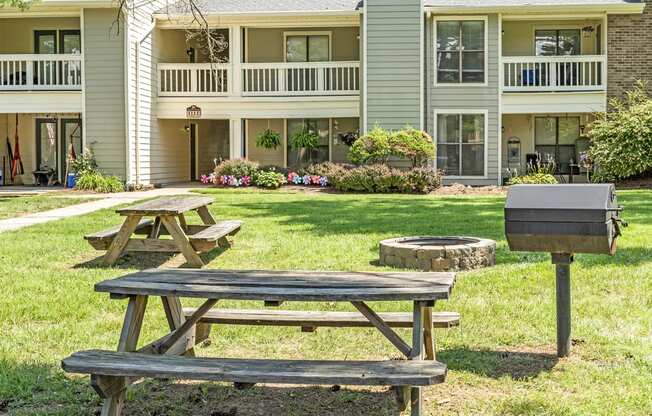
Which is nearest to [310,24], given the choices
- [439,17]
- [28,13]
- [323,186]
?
[439,17]

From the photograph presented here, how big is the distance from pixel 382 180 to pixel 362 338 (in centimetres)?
1450

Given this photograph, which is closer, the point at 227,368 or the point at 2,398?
the point at 227,368

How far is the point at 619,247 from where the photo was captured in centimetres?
888

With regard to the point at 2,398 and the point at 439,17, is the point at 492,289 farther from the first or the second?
the point at 439,17

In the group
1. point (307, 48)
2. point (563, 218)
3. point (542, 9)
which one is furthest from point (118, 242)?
point (307, 48)

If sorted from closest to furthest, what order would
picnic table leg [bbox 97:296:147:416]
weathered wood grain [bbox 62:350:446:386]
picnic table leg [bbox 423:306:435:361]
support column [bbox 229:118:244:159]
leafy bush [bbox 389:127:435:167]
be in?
1. weathered wood grain [bbox 62:350:446:386]
2. picnic table leg [bbox 97:296:147:416]
3. picnic table leg [bbox 423:306:435:361]
4. leafy bush [bbox 389:127:435:167]
5. support column [bbox 229:118:244:159]

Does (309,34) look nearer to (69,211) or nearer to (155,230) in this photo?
(69,211)

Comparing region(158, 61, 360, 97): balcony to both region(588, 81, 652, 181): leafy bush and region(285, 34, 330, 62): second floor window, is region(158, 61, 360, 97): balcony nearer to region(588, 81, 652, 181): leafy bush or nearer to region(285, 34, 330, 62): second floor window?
region(285, 34, 330, 62): second floor window

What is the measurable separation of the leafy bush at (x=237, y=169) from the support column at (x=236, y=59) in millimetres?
2501

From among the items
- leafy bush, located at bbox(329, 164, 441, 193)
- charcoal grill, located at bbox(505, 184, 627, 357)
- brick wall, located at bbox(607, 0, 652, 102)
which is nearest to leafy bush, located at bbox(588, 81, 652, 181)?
brick wall, located at bbox(607, 0, 652, 102)

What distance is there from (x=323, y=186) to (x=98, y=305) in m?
14.9

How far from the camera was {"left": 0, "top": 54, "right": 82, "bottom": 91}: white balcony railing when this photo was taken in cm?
2188

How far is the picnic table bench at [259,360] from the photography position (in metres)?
3.36

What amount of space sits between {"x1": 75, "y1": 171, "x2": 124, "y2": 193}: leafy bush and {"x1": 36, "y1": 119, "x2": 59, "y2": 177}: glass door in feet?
14.1
